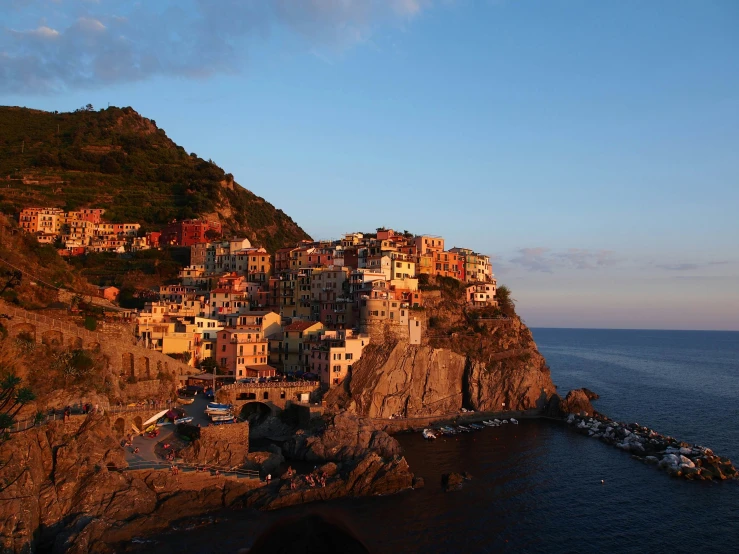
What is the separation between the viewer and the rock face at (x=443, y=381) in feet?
188

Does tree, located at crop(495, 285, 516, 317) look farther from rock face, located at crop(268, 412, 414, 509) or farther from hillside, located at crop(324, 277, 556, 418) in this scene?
rock face, located at crop(268, 412, 414, 509)

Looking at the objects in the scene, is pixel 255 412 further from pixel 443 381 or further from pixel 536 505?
pixel 536 505

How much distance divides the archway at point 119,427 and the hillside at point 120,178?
61.9 meters

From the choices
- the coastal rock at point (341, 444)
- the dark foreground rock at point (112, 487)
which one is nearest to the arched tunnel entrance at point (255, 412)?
the coastal rock at point (341, 444)

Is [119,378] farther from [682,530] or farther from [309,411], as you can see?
[682,530]

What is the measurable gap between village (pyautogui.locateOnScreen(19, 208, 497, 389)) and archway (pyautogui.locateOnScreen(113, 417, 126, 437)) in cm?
1550

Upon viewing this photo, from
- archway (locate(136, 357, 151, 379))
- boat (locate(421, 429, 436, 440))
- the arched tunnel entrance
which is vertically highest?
archway (locate(136, 357, 151, 379))

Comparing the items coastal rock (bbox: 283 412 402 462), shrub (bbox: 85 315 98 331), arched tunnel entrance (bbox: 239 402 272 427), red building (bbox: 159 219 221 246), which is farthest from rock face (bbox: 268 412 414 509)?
red building (bbox: 159 219 221 246)

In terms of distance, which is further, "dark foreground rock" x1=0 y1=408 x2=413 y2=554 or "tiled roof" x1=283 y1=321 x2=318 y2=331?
"tiled roof" x1=283 y1=321 x2=318 y2=331

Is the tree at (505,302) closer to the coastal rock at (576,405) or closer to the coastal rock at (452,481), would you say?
the coastal rock at (576,405)

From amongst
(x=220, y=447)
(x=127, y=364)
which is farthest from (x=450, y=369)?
Result: (x=127, y=364)

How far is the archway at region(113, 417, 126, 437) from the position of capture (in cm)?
3884

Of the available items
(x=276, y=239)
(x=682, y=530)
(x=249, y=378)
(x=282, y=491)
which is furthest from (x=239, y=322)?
(x=276, y=239)

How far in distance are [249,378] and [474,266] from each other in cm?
4294
